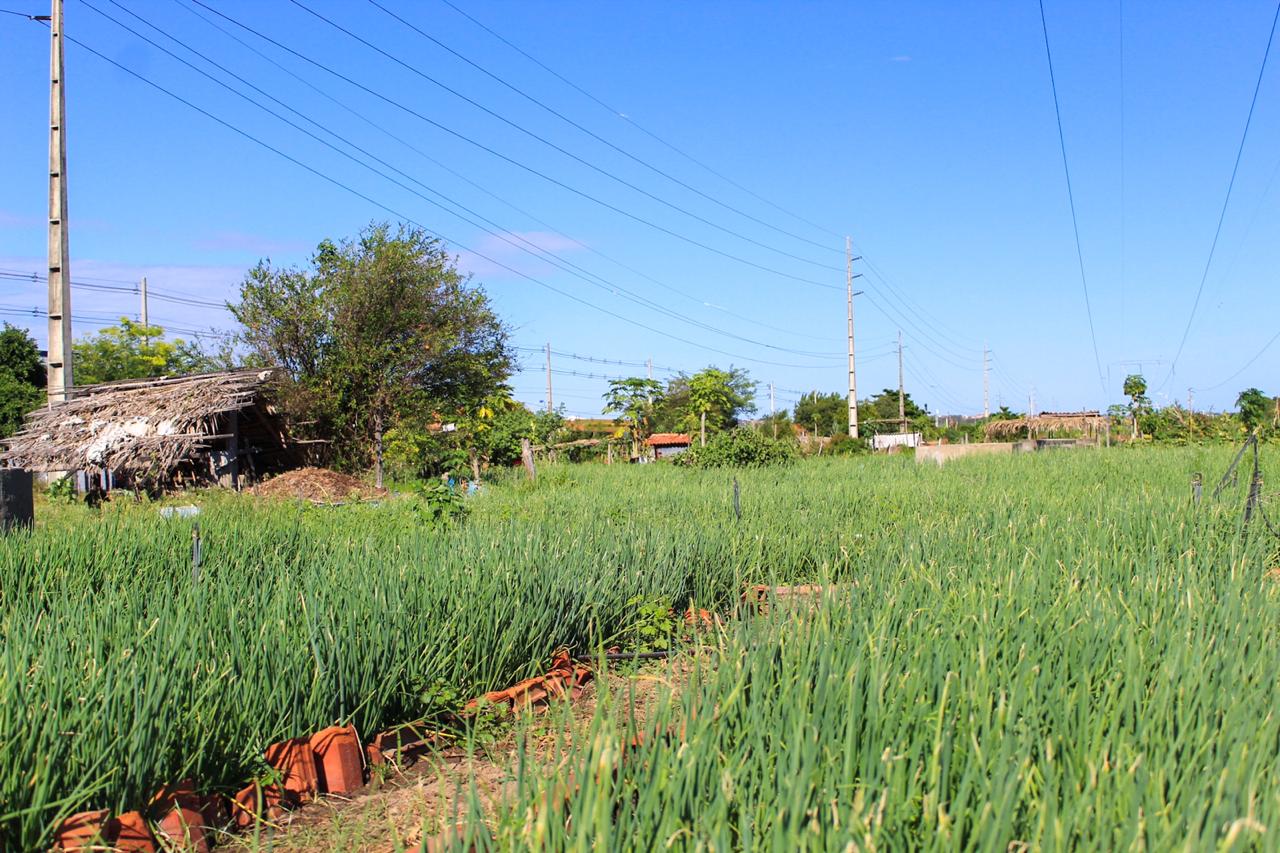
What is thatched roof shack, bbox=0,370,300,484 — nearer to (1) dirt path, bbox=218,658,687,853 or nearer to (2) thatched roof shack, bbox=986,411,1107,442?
(1) dirt path, bbox=218,658,687,853

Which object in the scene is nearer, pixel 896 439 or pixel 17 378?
pixel 17 378

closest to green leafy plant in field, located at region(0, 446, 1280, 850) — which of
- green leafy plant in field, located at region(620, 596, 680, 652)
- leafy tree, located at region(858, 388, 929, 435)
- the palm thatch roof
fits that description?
green leafy plant in field, located at region(620, 596, 680, 652)

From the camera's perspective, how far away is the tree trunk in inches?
627

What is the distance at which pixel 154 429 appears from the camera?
13.6 metres

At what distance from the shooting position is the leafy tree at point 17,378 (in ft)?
81.0

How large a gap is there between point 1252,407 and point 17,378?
37109 millimetres

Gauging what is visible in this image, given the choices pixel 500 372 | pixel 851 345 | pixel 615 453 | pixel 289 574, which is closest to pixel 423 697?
pixel 289 574

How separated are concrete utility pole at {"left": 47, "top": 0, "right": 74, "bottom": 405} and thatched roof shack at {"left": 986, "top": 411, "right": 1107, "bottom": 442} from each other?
3013 cm

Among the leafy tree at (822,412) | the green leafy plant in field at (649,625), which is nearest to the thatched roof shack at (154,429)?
the green leafy plant in field at (649,625)

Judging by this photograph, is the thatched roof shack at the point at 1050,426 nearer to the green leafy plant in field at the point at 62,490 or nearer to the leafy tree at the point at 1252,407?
the leafy tree at the point at 1252,407

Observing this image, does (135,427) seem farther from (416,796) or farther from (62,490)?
(416,796)

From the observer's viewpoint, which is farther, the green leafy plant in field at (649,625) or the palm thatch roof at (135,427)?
the palm thatch roof at (135,427)

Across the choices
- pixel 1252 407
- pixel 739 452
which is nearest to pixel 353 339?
pixel 739 452

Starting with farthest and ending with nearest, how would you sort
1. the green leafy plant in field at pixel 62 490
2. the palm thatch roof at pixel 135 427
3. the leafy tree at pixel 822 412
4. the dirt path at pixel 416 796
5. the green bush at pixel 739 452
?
the leafy tree at pixel 822 412 → the green bush at pixel 739 452 → the green leafy plant in field at pixel 62 490 → the palm thatch roof at pixel 135 427 → the dirt path at pixel 416 796
